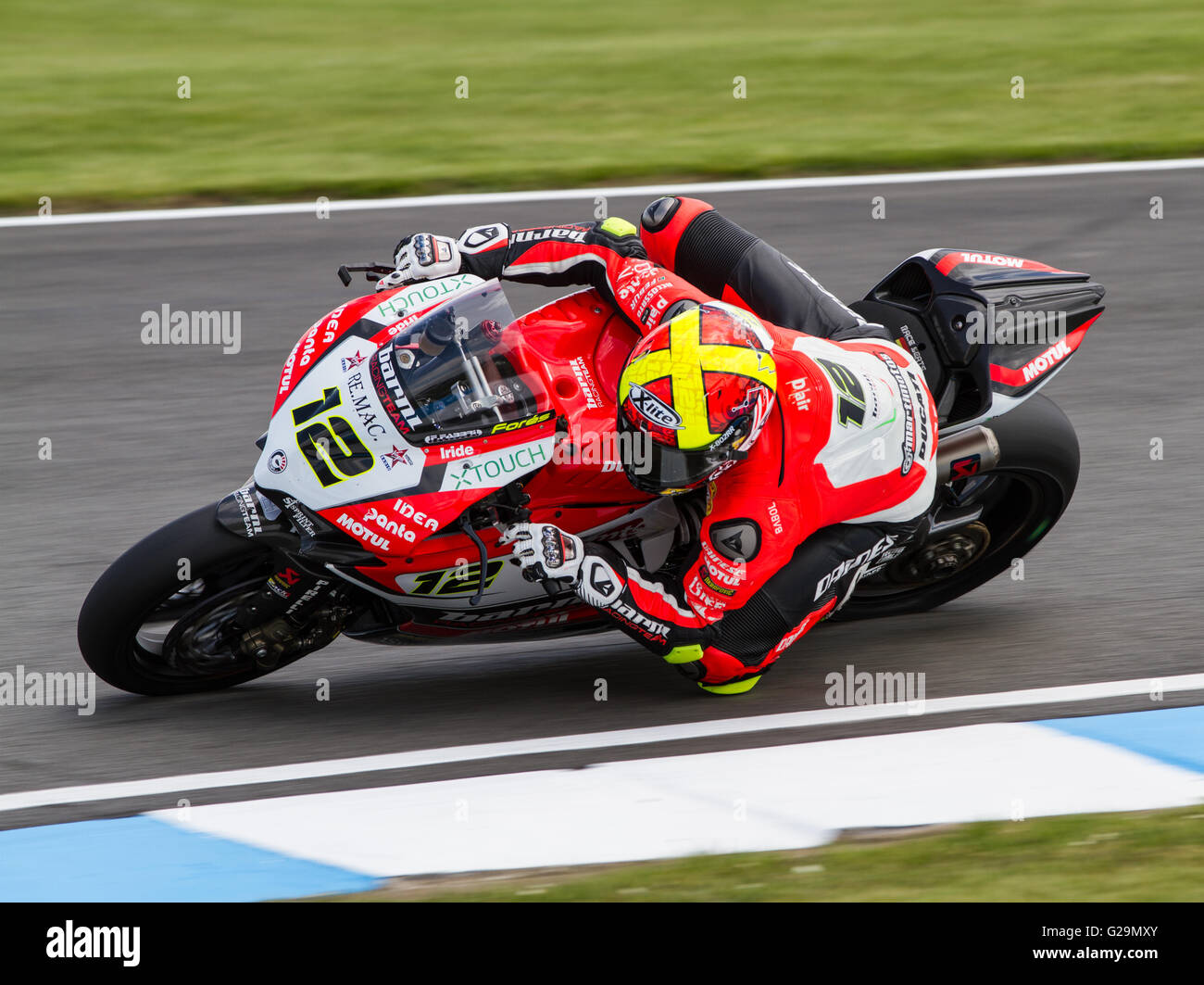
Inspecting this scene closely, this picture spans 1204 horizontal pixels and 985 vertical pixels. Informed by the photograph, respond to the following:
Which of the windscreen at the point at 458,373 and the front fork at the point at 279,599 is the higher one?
the windscreen at the point at 458,373

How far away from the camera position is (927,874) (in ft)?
13.3

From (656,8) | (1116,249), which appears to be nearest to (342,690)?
(1116,249)

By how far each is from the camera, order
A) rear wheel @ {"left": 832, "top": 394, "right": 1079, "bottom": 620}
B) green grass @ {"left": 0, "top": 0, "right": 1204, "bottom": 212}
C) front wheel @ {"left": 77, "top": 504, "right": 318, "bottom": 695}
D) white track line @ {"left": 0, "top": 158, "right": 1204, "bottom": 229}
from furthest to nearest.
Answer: green grass @ {"left": 0, "top": 0, "right": 1204, "bottom": 212} < white track line @ {"left": 0, "top": 158, "right": 1204, "bottom": 229} < rear wheel @ {"left": 832, "top": 394, "right": 1079, "bottom": 620} < front wheel @ {"left": 77, "top": 504, "right": 318, "bottom": 695}

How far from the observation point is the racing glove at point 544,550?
14.4 ft

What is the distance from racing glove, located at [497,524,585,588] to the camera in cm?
439

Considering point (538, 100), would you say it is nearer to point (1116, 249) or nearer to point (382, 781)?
point (1116, 249)

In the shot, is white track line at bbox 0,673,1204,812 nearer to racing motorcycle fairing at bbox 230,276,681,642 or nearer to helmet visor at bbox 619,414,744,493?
racing motorcycle fairing at bbox 230,276,681,642

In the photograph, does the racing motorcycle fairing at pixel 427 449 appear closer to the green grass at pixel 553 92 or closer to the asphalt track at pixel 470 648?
the asphalt track at pixel 470 648

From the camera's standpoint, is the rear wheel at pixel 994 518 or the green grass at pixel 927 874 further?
the rear wheel at pixel 994 518

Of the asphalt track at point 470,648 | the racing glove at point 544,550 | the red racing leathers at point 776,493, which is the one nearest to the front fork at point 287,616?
the asphalt track at point 470,648

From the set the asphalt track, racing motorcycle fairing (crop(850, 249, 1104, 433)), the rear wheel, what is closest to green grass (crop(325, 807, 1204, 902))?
the asphalt track

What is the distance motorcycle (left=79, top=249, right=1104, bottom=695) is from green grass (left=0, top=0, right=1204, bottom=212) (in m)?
5.45

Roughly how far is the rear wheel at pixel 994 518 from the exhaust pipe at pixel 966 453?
7cm

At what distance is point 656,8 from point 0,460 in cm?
1019
